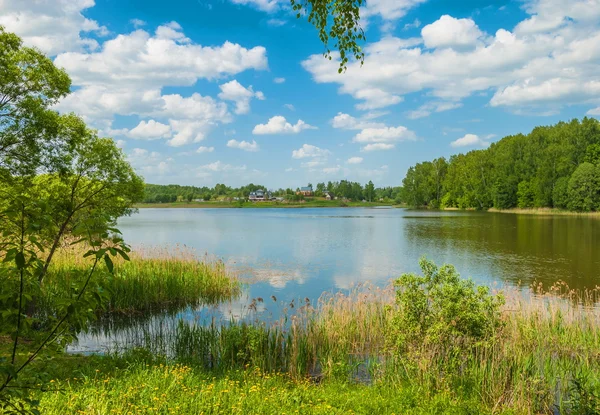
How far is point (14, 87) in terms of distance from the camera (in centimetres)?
1517

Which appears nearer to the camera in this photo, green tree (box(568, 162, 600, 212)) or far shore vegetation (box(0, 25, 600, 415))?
far shore vegetation (box(0, 25, 600, 415))

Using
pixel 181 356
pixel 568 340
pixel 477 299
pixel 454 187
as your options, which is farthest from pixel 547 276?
pixel 454 187

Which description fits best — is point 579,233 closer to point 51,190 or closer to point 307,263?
point 307,263

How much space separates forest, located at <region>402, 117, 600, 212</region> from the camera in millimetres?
76188

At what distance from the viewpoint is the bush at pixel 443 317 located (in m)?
8.49

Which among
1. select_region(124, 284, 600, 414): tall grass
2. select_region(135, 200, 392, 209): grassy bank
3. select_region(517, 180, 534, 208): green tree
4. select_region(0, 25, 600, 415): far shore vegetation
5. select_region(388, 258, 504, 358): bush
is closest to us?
select_region(0, 25, 600, 415): far shore vegetation

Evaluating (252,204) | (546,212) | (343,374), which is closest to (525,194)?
(546,212)

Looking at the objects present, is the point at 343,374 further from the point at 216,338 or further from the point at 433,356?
the point at 216,338

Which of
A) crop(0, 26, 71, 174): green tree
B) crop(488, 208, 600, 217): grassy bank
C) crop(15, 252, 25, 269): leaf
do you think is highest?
crop(0, 26, 71, 174): green tree

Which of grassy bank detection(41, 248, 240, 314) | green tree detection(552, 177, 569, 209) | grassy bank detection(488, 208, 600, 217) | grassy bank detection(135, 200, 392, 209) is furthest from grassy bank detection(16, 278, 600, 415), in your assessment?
grassy bank detection(135, 200, 392, 209)

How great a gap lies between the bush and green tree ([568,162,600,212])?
77.9 meters

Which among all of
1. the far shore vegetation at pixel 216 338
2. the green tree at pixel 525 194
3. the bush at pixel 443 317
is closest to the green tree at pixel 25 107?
the far shore vegetation at pixel 216 338

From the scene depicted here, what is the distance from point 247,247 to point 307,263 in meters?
9.66

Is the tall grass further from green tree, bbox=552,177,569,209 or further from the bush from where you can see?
green tree, bbox=552,177,569,209
